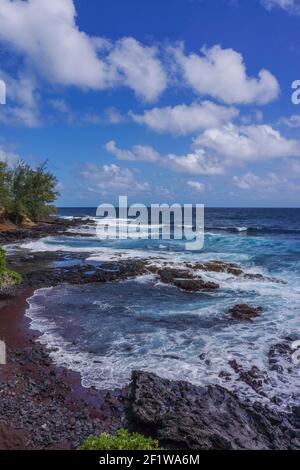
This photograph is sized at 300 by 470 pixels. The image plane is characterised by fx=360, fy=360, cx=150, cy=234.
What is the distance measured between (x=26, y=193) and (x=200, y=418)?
183 feet

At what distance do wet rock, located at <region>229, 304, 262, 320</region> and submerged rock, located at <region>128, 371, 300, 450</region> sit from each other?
6.67m

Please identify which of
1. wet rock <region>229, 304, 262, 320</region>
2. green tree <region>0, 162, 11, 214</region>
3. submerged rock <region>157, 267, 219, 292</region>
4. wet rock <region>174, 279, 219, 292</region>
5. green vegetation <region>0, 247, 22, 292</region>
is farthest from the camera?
green tree <region>0, 162, 11, 214</region>

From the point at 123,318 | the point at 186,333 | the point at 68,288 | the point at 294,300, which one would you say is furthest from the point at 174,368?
the point at 68,288

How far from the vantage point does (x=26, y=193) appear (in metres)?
58.7

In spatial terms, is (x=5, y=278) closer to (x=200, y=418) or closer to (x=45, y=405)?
(x=45, y=405)

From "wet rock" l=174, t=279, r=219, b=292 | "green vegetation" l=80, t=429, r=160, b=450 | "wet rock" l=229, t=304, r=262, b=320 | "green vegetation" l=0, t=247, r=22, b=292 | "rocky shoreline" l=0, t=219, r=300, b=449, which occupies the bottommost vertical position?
"rocky shoreline" l=0, t=219, r=300, b=449

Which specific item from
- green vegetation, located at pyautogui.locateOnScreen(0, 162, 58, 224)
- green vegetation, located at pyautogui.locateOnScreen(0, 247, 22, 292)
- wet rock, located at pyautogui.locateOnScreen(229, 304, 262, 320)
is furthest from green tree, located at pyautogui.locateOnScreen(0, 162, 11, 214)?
wet rock, located at pyautogui.locateOnScreen(229, 304, 262, 320)

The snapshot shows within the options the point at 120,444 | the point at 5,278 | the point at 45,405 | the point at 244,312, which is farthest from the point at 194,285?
the point at 120,444

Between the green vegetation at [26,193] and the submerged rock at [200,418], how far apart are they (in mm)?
49860

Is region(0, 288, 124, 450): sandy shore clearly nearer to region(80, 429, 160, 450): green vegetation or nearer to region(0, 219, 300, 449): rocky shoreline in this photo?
region(0, 219, 300, 449): rocky shoreline

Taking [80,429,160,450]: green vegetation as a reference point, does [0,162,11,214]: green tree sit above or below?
above

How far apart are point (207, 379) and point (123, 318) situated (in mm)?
6309

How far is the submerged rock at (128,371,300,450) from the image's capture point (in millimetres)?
7668

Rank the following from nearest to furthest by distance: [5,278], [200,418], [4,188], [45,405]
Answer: [200,418] → [45,405] → [5,278] → [4,188]
